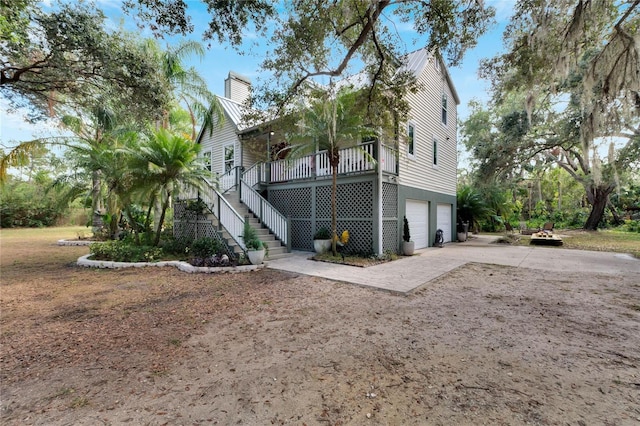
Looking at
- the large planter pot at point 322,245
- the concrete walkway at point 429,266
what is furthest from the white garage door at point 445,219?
the large planter pot at point 322,245

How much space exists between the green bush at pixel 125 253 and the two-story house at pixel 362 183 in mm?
1903

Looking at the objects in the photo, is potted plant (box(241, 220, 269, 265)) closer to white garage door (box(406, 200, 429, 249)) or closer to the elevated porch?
the elevated porch

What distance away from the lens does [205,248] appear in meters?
7.80

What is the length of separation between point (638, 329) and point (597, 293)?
1.86 metres

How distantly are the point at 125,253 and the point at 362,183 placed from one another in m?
7.33

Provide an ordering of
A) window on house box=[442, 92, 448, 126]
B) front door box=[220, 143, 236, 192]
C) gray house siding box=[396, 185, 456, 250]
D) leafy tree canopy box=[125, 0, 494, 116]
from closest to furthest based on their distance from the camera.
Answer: leafy tree canopy box=[125, 0, 494, 116] → gray house siding box=[396, 185, 456, 250] → front door box=[220, 143, 236, 192] → window on house box=[442, 92, 448, 126]

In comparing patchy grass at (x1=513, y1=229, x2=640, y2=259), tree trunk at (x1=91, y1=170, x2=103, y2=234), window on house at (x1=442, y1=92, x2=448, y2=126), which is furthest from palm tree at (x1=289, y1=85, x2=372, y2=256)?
patchy grass at (x1=513, y1=229, x2=640, y2=259)

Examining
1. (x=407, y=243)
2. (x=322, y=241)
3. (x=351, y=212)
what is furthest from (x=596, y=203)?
(x=322, y=241)

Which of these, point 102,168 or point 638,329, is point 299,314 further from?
point 102,168

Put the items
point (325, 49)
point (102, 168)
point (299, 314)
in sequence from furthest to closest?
point (102, 168)
point (325, 49)
point (299, 314)

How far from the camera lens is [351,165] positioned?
9.09 metres

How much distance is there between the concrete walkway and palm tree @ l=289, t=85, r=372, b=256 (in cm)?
172

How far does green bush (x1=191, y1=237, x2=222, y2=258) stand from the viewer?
7.69 m

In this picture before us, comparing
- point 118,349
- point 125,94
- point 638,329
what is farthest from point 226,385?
point 125,94
